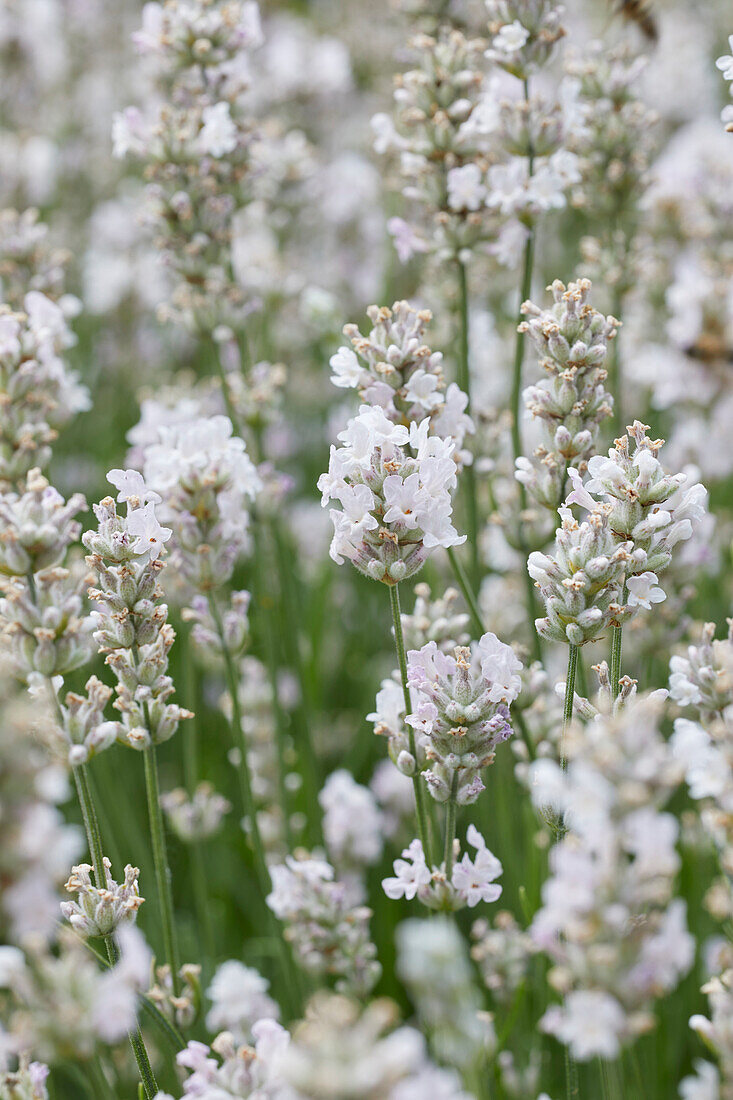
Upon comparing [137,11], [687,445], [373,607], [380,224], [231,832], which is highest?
[137,11]

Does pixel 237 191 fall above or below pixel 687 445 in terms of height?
above

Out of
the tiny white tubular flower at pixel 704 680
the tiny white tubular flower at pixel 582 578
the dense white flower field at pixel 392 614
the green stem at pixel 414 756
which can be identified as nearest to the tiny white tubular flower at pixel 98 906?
the dense white flower field at pixel 392 614

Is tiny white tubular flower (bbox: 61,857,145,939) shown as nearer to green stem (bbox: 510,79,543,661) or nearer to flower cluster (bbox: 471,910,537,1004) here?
flower cluster (bbox: 471,910,537,1004)

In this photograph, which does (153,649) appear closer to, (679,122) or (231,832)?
(231,832)

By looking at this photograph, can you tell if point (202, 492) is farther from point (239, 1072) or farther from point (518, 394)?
point (239, 1072)

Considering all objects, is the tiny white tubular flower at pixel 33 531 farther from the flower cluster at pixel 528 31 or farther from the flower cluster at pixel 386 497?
the flower cluster at pixel 528 31

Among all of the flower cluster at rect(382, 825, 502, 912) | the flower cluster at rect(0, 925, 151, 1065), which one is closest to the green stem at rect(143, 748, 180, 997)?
the flower cluster at rect(382, 825, 502, 912)

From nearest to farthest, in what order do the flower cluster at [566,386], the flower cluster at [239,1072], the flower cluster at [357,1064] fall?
the flower cluster at [357,1064] → the flower cluster at [239,1072] → the flower cluster at [566,386]

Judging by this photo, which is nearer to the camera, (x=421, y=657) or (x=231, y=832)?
(x=421, y=657)

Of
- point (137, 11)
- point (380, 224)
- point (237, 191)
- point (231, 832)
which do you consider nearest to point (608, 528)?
point (237, 191)
